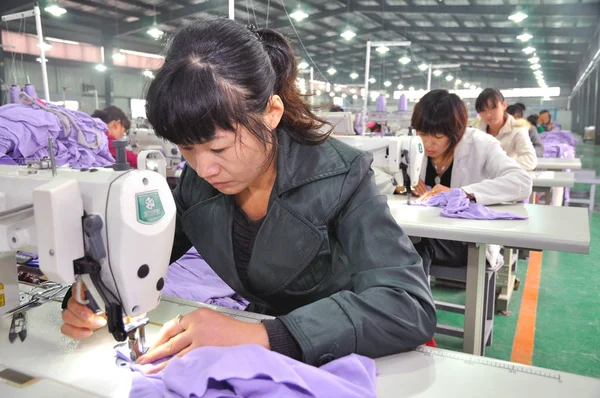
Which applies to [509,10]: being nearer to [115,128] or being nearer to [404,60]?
[404,60]

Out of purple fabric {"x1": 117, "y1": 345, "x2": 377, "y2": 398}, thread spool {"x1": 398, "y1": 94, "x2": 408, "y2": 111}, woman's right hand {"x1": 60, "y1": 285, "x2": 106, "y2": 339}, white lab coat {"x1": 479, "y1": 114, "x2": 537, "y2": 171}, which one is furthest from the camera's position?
thread spool {"x1": 398, "y1": 94, "x2": 408, "y2": 111}

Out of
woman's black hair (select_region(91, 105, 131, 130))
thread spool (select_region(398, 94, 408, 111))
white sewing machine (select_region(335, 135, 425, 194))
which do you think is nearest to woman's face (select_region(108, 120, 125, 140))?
woman's black hair (select_region(91, 105, 131, 130))

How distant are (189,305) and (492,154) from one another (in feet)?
6.66

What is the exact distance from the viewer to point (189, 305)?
1.22 m

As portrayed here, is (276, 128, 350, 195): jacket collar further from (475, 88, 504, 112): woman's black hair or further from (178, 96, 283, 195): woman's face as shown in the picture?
(475, 88, 504, 112): woman's black hair

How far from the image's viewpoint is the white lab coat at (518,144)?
413 cm

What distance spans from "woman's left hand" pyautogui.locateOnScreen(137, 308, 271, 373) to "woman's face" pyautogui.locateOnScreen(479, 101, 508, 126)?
3.70 m

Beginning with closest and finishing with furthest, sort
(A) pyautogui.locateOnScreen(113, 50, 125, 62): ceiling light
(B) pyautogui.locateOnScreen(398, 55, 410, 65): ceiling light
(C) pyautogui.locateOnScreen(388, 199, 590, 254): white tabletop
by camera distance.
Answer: (C) pyautogui.locateOnScreen(388, 199, 590, 254): white tabletop
(A) pyautogui.locateOnScreen(113, 50, 125, 62): ceiling light
(B) pyautogui.locateOnScreen(398, 55, 410, 65): ceiling light

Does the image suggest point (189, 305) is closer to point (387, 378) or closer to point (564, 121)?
point (387, 378)

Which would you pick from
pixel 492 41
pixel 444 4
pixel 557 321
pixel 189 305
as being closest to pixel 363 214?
pixel 189 305

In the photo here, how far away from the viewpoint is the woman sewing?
89 centimetres

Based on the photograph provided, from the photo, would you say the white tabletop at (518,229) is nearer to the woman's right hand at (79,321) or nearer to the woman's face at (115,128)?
the woman's right hand at (79,321)

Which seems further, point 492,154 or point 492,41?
point 492,41

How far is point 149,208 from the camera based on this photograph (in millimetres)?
873
